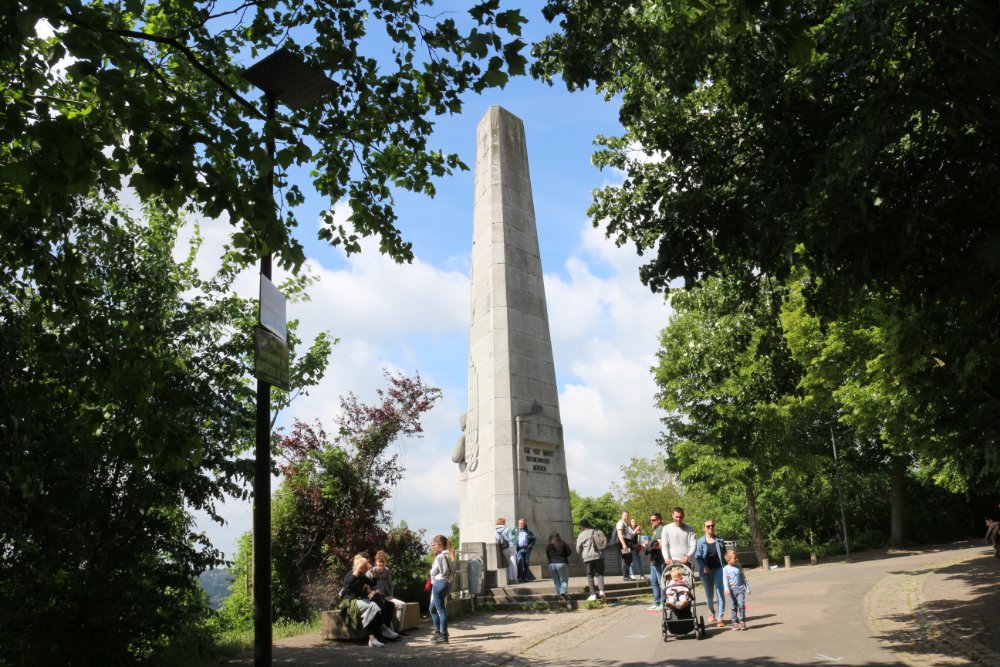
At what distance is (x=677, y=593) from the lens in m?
10.7

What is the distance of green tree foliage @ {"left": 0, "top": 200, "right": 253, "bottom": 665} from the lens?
22.0 feet

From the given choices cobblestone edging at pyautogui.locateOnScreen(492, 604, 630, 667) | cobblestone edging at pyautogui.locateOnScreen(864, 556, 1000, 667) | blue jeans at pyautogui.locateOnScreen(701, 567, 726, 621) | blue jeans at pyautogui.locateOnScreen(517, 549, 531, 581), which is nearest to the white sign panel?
cobblestone edging at pyautogui.locateOnScreen(492, 604, 630, 667)

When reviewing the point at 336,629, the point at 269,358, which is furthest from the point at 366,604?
the point at 269,358

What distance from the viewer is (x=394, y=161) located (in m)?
9.01

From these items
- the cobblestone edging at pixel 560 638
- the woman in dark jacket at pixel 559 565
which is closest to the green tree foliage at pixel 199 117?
the cobblestone edging at pixel 560 638

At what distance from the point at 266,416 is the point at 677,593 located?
6.60 m

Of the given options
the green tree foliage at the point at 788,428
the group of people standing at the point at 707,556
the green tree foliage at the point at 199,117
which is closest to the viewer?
the green tree foliage at the point at 199,117

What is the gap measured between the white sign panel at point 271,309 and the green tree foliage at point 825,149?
12.5 feet

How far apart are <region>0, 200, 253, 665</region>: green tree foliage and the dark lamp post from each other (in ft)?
2.28

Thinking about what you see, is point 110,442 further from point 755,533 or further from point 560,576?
point 755,533

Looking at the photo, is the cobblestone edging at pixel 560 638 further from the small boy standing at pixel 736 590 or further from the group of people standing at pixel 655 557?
the small boy standing at pixel 736 590

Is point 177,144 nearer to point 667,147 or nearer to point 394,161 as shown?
point 394,161

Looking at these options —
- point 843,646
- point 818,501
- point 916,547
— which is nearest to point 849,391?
point 843,646

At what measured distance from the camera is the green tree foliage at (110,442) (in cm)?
670
